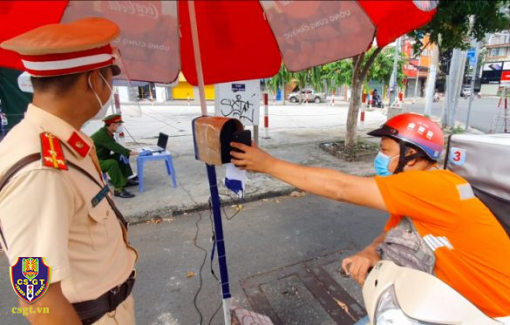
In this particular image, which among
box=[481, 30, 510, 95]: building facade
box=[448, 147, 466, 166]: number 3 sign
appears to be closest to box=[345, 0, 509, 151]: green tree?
box=[448, 147, 466, 166]: number 3 sign

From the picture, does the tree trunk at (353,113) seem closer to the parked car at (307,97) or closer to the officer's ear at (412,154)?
the officer's ear at (412,154)

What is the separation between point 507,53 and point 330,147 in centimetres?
5725

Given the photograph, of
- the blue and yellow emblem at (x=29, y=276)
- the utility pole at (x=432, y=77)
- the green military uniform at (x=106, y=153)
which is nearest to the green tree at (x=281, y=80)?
the utility pole at (x=432, y=77)

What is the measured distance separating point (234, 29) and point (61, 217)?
4.64 feet

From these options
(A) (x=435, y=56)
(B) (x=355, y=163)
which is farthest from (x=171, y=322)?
(A) (x=435, y=56)

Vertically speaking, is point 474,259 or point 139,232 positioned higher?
point 474,259

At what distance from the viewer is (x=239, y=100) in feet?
16.7

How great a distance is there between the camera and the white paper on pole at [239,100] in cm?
486

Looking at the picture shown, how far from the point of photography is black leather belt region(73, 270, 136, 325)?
1115 mm

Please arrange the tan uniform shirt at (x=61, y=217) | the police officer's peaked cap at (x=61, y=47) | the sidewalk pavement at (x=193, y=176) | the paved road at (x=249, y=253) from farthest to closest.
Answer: the sidewalk pavement at (x=193, y=176), the paved road at (x=249, y=253), the police officer's peaked cap at (x=61, y=47), the tan uniform shirt at (x=61, y=217)

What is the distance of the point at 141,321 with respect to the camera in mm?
2324

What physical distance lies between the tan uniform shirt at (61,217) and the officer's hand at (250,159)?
59 cm

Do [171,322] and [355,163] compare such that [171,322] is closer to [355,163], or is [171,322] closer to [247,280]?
[247,280]

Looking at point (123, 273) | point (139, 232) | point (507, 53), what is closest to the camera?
point (123, 273)
